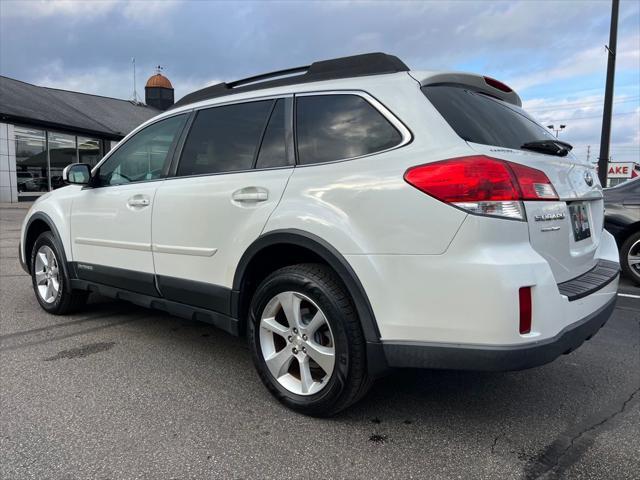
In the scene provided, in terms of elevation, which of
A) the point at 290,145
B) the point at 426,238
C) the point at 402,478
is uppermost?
the point at 290,145

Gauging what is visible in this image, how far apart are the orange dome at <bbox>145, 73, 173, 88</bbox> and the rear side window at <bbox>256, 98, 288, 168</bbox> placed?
123 feet

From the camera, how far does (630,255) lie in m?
6.45

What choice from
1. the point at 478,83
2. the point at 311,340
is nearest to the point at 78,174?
the point at 311,340

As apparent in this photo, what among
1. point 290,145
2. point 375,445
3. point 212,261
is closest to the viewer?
point 375,445

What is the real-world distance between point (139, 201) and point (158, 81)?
37241 millimetres

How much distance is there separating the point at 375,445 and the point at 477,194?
1.33 m

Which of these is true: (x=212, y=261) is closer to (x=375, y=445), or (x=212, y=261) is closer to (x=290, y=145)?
(x=290, y=145)

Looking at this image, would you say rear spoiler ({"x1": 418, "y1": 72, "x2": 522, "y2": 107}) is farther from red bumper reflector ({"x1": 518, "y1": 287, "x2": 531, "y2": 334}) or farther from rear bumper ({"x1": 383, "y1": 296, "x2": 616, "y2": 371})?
rear bumper ({"x1": 383, "y1": 296, "x2": 616, "y2": 371})

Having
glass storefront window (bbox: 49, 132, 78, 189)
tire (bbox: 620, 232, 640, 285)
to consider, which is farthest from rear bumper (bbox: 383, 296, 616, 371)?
glass storefront window (bbox: 49, 132, 78, 189)

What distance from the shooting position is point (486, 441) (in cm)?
262

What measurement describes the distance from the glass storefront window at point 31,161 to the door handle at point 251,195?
19.7 m

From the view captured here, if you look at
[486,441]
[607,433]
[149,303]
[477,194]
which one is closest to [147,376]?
[149,303]

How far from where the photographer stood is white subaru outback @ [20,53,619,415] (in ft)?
7.43

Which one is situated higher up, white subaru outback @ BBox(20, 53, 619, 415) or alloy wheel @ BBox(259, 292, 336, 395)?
white subaru outback @ BBox(20, 53, 619, 415)
